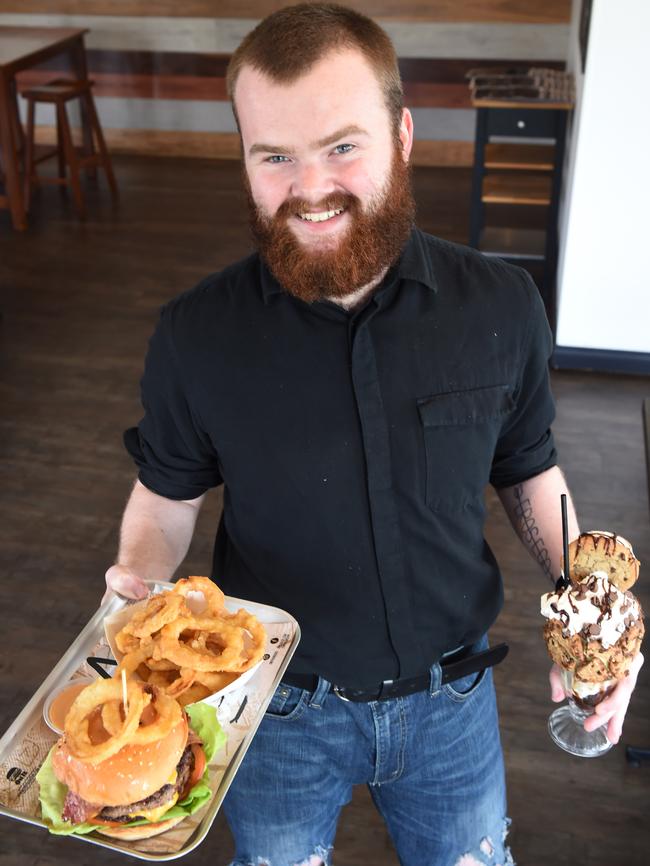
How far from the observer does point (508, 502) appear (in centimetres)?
179

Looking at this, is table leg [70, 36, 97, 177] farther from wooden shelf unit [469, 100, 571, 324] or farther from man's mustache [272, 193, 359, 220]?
man's mustache [272, 193, 359, 220]

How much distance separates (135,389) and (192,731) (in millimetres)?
3222

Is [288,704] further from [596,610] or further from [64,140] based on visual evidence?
[64,140]

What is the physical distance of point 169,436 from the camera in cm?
164

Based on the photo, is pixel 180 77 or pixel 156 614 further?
pixel 180 77

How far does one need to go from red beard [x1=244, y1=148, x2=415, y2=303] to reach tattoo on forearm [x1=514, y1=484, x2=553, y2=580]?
0.53 meters

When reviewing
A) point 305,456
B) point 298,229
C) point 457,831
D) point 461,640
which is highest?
point 298,229

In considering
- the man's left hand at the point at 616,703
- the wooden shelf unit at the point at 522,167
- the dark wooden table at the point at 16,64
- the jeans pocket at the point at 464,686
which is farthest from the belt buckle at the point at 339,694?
the dark wooden table at the point at 16,64

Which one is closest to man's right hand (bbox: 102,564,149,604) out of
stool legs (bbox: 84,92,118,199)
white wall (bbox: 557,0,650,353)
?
white wall (bbox: 557,0,650,353)

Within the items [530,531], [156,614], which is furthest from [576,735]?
[156,614]

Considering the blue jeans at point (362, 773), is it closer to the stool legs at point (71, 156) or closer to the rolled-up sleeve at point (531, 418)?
the rolled-up sleeve at point (531, 418)

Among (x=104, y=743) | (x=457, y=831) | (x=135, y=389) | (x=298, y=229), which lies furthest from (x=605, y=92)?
(x=104, y=743)

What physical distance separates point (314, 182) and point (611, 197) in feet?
9.59

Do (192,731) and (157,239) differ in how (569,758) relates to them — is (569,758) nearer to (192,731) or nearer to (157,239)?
(192,731)
